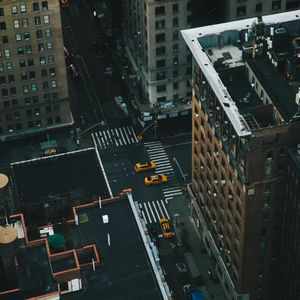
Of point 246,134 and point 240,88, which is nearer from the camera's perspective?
point 246,134

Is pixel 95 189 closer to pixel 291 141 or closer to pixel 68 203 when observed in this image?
pixel 68 203

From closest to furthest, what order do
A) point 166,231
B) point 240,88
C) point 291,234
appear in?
point 291,234 → point 240,88 → point 166,231

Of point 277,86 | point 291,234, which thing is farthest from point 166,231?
point 277,86

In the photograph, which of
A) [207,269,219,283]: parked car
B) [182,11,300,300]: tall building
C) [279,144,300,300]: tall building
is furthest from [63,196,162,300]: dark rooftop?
[207,269,219,283]: parked car

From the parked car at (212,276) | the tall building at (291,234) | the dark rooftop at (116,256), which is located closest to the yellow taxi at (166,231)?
the parked car at (212,276)

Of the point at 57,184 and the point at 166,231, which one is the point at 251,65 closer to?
the point at 57,184

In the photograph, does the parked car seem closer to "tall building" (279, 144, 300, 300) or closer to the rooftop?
"tall building" (279, 144, 300, 300)

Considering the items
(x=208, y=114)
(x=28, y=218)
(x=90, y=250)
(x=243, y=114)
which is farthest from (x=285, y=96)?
(x=28, y=218)
